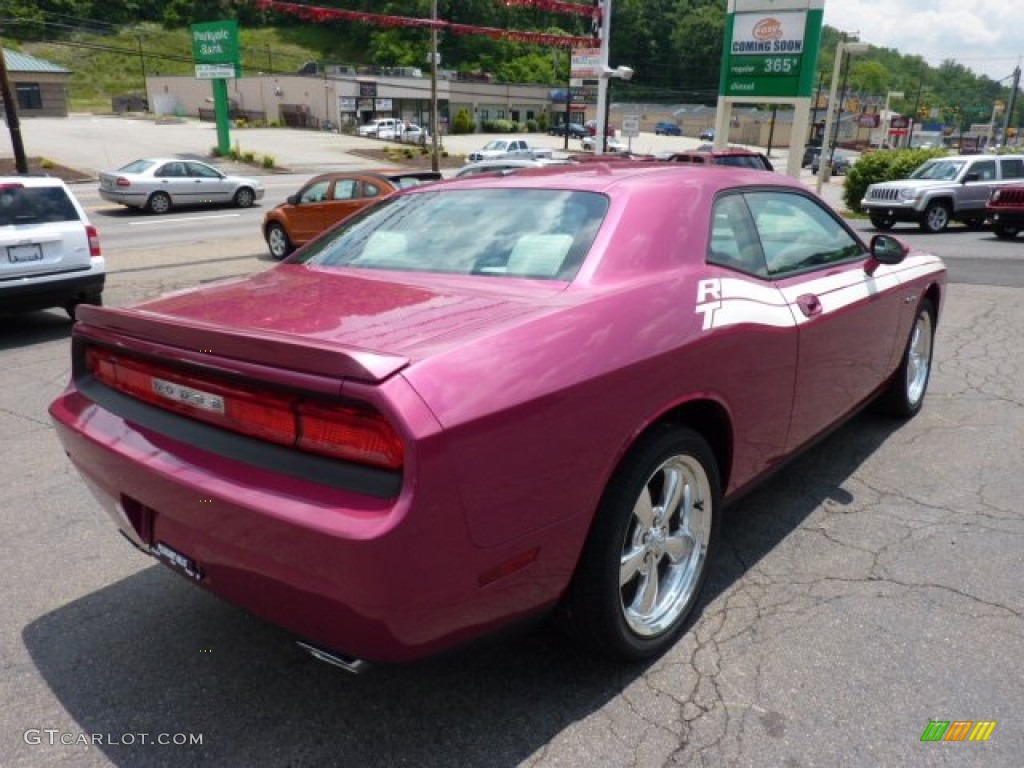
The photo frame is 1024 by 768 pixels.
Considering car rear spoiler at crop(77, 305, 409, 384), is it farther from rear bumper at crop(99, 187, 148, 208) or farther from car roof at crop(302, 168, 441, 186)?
rear bumper at crop(99, 187, 148, 208)

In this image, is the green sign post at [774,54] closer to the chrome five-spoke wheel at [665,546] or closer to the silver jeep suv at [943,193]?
the silver jeep suv at [943,193]

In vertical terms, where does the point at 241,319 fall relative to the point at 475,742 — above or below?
above

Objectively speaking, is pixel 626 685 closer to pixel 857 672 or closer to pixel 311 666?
pixel 857 672

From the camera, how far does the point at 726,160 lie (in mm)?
18312

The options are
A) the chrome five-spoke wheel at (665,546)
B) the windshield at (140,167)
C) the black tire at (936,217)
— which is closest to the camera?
the chrome five-spoke wheel at (665,546)

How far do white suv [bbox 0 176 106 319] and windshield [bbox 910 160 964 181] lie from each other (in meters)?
17.8

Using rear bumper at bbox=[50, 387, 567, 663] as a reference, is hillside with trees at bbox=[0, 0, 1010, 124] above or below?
above

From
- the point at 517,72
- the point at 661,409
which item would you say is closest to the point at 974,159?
the point at 661,409

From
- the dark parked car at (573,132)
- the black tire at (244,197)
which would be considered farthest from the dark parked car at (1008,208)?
the dark parked car at (573,132)

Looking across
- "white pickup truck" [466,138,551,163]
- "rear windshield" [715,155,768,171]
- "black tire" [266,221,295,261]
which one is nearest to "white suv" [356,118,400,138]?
"white pickup truck" [466,138,551,163]

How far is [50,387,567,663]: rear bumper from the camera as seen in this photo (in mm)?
1814

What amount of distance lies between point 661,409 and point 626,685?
0.90 metres

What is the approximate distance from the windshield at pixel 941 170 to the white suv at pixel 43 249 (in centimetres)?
1779

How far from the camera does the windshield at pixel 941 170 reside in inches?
720
